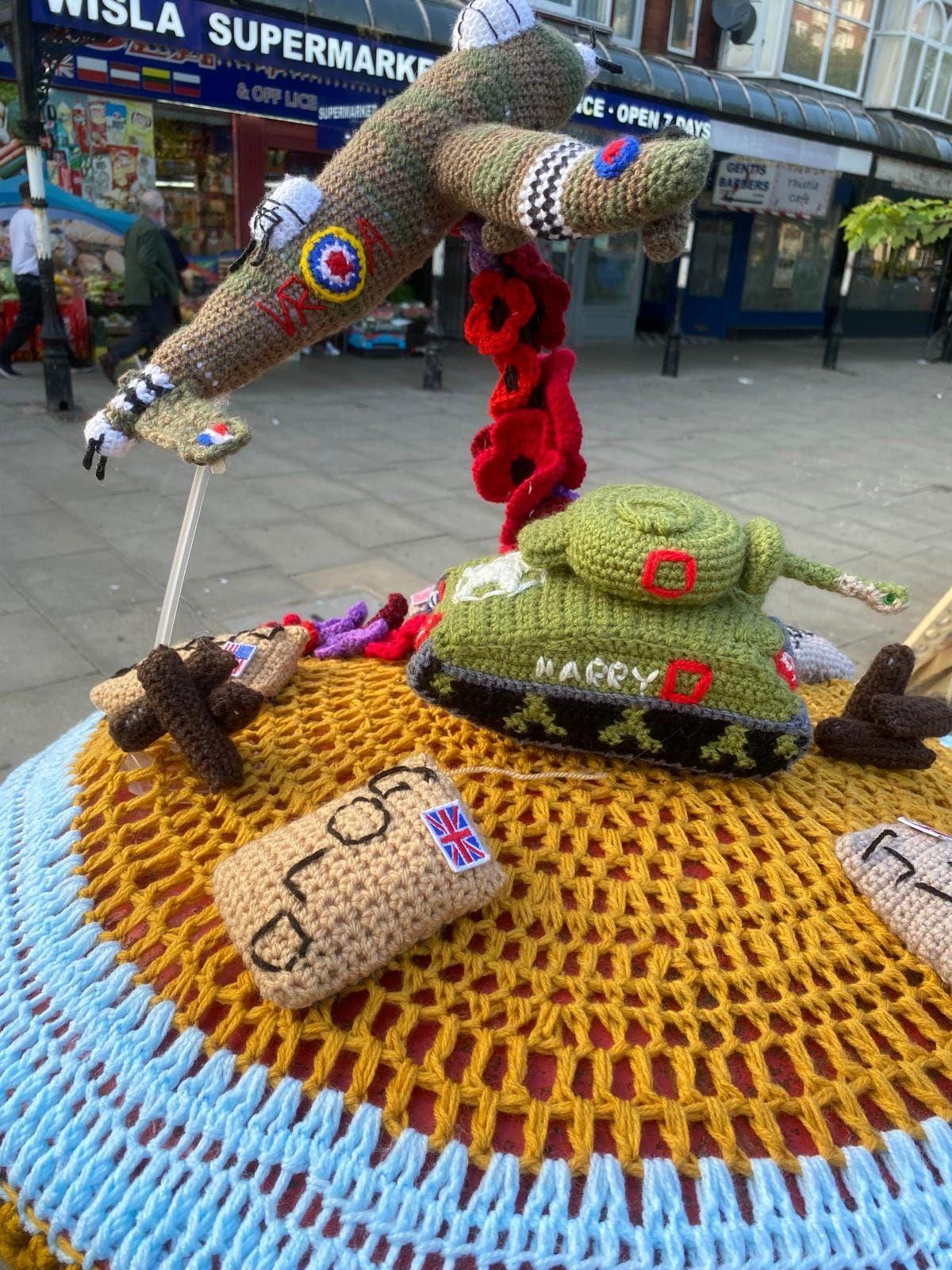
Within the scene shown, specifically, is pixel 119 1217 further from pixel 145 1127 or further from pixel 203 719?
pixel 203 719

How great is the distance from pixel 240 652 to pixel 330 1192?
2.51ft

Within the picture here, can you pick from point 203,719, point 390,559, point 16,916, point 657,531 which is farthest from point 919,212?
point 390,559

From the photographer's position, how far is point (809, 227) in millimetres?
16484

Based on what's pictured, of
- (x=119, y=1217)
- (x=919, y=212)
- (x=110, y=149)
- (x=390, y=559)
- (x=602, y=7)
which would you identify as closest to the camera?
(x=119, y=1217)

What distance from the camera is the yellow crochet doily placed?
100 cm

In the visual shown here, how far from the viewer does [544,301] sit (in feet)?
4.75

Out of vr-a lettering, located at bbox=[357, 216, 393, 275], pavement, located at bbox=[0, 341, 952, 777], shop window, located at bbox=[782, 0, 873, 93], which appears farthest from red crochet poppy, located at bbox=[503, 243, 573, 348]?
shop window, located at bbox=[782, 0, 873, 93]

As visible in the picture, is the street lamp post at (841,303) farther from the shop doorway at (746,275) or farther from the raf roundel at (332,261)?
the raf roundel at (332,261)

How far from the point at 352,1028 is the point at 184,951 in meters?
0.22

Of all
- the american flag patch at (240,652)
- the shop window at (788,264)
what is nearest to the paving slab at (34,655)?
the american flag patch at (240,652)

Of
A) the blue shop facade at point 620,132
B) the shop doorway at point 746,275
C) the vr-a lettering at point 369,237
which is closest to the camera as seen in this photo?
the vr-a lettering at point 369,237

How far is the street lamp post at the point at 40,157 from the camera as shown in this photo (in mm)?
6305

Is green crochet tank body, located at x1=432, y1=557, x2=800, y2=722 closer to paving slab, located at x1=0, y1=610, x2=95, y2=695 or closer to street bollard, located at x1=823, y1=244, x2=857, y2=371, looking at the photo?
paving slab, located at x1=0, y1=610, x2=95, y2=695

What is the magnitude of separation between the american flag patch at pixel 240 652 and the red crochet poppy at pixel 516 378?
0.49 metres
